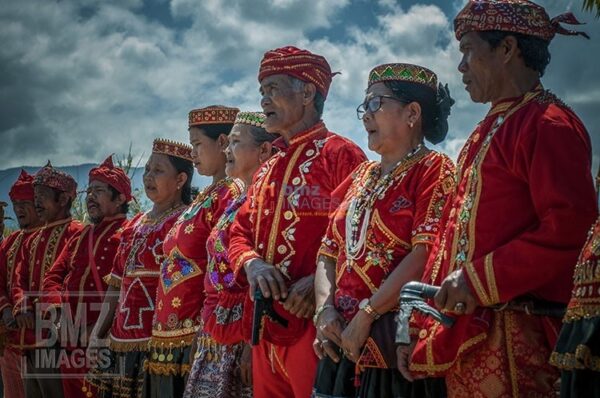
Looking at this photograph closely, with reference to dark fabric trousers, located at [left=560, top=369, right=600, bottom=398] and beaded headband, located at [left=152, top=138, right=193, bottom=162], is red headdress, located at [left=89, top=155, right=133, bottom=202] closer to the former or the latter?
beaded headband, located at [left=152, top=138, right=193, bottom=162]

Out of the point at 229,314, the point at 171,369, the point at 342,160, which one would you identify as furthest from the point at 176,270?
the point at 342,160

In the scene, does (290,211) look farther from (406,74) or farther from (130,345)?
(130,345)

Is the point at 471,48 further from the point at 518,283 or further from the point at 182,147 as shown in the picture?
the point at 182,147

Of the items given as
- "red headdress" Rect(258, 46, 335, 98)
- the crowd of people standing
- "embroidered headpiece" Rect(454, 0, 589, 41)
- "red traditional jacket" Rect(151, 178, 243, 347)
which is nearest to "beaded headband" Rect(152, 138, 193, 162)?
the crowd of people standing

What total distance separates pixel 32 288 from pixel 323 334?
602 centimetres

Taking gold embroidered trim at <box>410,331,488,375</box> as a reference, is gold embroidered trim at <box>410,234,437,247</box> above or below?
above

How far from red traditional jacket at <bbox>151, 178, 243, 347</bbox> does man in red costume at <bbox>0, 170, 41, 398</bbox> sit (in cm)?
379

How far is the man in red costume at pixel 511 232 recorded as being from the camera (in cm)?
294

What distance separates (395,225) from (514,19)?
110 cm

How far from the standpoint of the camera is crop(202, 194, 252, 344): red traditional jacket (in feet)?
15.9

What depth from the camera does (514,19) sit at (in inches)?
133

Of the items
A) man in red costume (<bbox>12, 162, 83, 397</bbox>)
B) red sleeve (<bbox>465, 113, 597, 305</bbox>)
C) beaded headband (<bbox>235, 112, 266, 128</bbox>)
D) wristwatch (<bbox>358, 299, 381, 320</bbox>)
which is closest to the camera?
red sleeve (<bbox>465, 113, 597, 305</bbox>)

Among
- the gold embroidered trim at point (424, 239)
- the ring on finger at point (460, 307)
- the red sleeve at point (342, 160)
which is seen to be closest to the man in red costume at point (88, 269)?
the red sleeve at point (342, 160)

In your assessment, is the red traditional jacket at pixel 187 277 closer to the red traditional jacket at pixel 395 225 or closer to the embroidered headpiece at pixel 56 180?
the red traditional jacket at pixel 395 225
